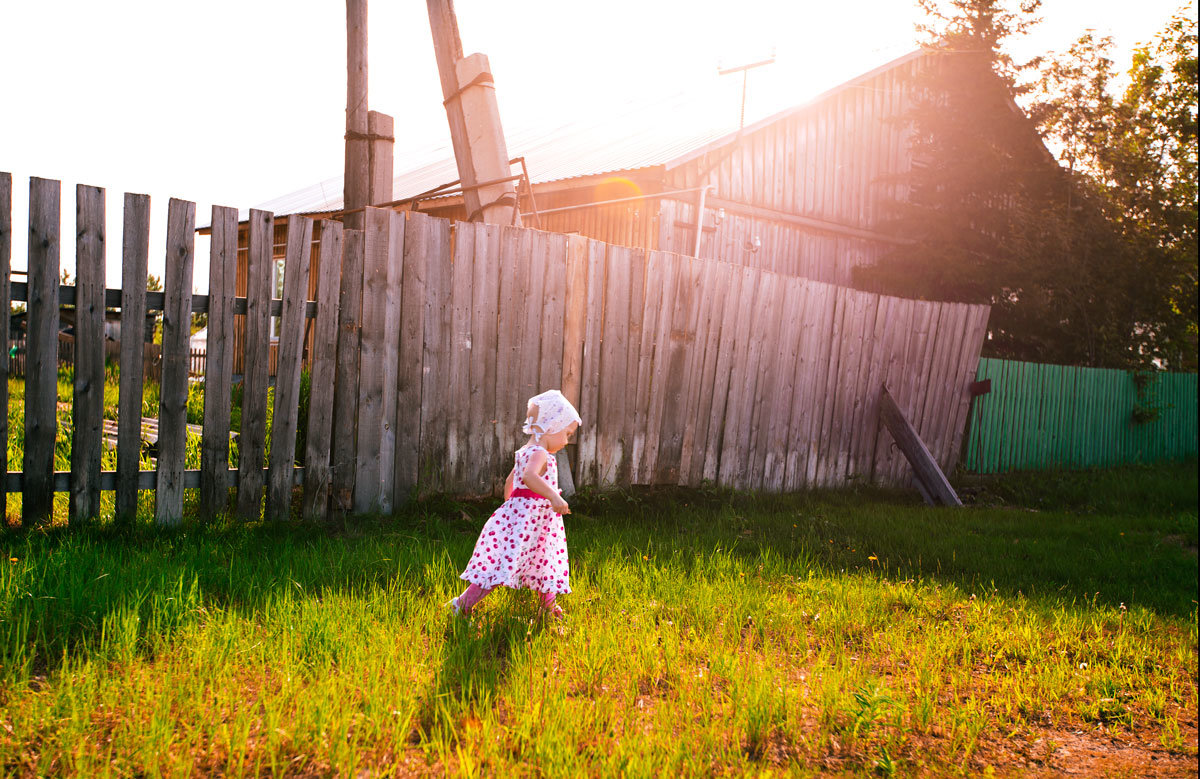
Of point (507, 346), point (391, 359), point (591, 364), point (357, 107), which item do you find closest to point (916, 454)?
point (591, 364)

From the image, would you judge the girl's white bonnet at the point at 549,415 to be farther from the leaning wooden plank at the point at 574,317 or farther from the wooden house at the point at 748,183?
the wooden house at the point at 748,183

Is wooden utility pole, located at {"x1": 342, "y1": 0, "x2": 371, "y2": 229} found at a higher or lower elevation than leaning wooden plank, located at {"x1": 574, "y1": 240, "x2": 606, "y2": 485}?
higher

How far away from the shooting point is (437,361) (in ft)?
18.4

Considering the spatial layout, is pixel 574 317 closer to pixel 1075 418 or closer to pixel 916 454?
pixel 916 454

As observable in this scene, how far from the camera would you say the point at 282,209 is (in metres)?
21.0

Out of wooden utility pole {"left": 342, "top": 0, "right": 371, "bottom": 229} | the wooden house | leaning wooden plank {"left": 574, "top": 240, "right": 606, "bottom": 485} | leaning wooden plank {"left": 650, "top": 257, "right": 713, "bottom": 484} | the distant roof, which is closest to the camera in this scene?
leaning wooden plank {"left": 574, "top": 240, "right": 606, "bottom": 485}

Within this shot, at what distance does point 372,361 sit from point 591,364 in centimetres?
170

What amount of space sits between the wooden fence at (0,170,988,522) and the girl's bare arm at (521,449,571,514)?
1973 mm

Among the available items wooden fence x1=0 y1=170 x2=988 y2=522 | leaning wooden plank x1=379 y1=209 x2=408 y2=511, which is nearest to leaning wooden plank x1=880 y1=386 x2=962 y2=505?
wooden fence x1=0 y1=170 x2=988 y2=522

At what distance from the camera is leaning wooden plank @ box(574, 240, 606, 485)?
6320mm

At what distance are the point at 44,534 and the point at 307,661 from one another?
2.15 m

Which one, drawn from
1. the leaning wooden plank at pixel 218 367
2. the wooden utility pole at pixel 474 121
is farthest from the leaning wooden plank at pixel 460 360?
the wooden utility pole at pixel 474 121

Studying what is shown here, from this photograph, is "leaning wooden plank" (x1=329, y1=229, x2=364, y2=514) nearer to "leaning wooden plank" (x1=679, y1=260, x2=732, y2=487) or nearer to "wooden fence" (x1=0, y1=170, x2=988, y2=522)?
"wooden fence" (x1=0, y1=170, x2=988, y2=522)

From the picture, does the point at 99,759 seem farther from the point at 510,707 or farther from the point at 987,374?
the point at 987,374
